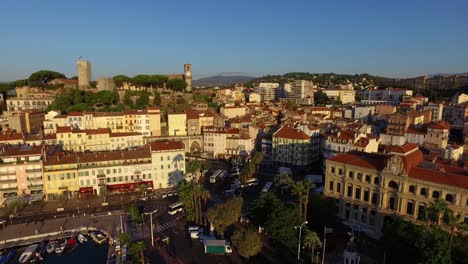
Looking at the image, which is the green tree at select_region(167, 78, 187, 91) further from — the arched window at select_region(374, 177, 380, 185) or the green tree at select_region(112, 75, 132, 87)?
the arched window at select_region(374, 177, 380, 185)

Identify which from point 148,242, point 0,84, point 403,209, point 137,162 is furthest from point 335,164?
point 0,84

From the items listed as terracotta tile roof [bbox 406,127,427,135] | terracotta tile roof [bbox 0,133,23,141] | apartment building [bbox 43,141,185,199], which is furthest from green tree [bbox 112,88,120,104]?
terracotta tile roof [bbox 406,127,427,135]

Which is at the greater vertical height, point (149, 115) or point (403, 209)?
point (149, 115)

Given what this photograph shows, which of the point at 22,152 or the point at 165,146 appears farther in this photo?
the point at 165,146

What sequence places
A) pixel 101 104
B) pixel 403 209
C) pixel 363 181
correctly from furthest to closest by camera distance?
1. pixel 101 104
2. pixel 363 181
3. pixel 403 209

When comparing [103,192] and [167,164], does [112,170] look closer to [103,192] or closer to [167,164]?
[103,192]

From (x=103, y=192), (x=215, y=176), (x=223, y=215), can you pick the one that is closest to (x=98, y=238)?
(x=103, y=192)

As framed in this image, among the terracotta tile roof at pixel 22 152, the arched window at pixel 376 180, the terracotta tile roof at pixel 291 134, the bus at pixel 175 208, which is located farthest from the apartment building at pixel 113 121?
the arched window at pixel 376 180

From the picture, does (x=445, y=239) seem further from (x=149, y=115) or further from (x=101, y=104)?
(x=101, y=104)
